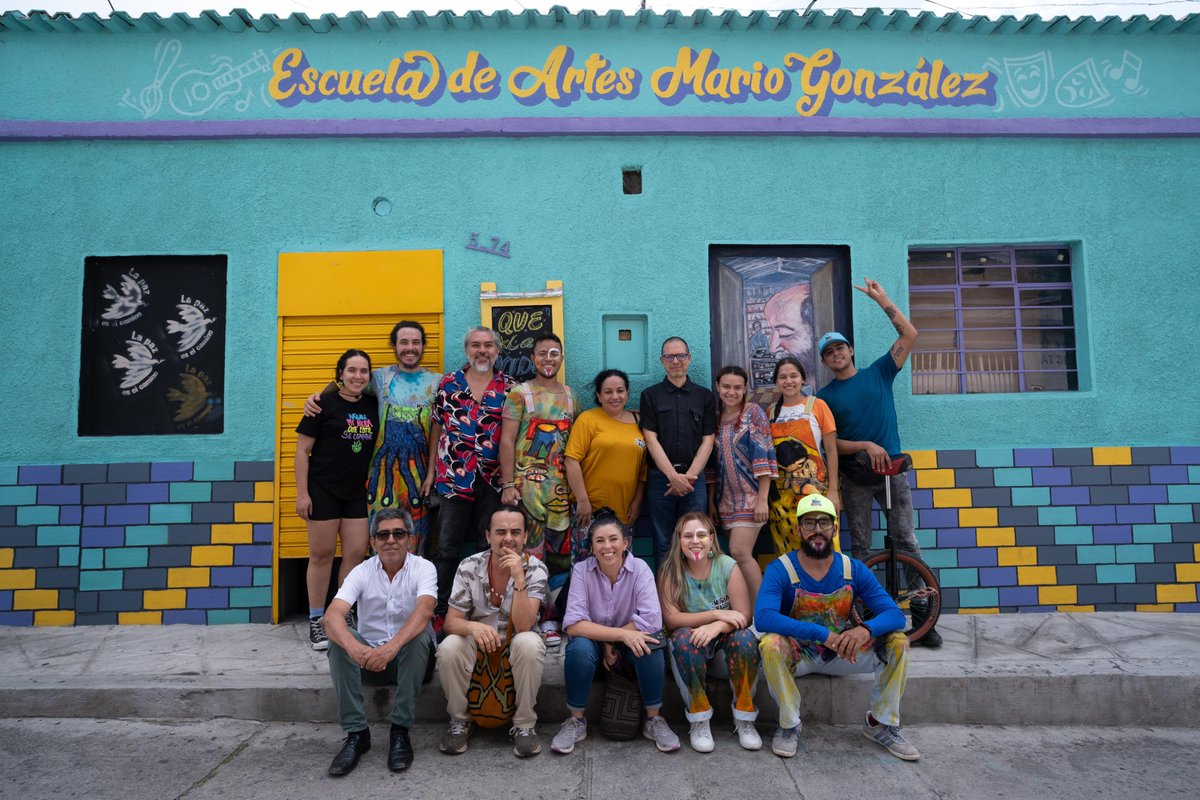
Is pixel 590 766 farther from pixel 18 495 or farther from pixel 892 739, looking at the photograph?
pixel 18 495

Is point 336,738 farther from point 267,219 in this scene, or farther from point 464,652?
point 267,219

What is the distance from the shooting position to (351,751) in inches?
142

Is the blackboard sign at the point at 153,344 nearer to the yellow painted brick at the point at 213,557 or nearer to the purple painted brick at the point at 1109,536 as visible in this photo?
the yellow painted brick at the point at 213,557

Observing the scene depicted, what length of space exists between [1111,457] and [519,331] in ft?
15.2

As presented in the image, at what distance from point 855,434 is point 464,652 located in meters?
2.99

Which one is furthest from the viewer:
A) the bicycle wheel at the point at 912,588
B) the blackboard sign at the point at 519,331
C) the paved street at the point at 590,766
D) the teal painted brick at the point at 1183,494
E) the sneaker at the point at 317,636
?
the teal painted brick at the point at 1183,494

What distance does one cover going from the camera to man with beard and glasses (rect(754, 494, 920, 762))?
3738 millimetres

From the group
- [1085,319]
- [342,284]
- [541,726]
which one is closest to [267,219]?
[342,284]

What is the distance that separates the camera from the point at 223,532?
17.9 feet

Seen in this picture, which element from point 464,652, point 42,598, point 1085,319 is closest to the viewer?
point 464,652

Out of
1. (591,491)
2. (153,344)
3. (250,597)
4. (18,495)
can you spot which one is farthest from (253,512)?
(591,491)

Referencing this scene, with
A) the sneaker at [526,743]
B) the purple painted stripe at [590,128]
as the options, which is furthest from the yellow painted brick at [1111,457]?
the sneaker at [526,743]

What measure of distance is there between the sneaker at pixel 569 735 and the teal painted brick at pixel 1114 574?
423cm

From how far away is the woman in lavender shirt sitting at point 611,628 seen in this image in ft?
12.5
